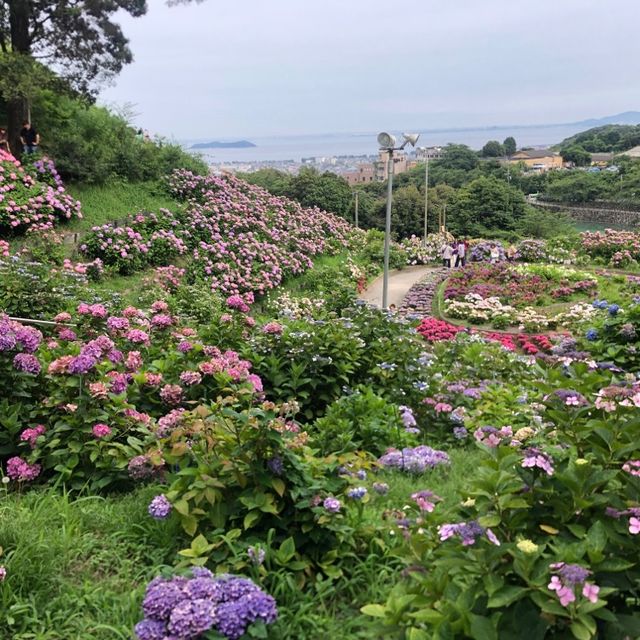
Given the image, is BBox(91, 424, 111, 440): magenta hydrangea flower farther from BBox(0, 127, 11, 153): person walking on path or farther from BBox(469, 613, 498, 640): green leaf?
BBox(0, 127, 11, 153): person walking on path

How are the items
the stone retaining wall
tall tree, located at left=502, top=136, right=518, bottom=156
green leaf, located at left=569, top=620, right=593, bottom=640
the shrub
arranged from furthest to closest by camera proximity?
tall tree, located at left=502, top=136, right=518, bottom=156, the stone retaining wall, the shrub, green leaf, located at left=569, top=620, right=593, bottom=640

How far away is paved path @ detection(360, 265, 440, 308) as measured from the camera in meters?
15.8

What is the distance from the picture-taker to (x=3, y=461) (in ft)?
10.5

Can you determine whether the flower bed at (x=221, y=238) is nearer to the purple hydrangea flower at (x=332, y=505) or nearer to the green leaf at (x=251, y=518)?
the green leaf at (x=251, y=518)

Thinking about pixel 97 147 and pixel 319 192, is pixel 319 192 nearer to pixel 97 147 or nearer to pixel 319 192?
pixel 319 192

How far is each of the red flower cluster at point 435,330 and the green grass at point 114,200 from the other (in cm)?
602

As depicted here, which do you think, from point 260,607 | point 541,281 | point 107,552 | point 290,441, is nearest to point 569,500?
point 260,607

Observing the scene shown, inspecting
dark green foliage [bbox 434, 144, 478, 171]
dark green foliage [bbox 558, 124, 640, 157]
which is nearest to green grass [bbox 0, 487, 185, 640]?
dark green foliage [bbox 434, 144, 478, 171]

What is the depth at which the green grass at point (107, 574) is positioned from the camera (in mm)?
1973

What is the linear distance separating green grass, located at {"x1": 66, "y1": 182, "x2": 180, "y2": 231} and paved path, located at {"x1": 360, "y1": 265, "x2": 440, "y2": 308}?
5.15 m

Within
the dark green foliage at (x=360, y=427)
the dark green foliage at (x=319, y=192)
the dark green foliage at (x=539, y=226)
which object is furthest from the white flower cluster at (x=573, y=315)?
the dark green foliage at (x=539, y=226)

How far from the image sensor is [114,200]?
13.1m

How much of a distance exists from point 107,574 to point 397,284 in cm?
1653

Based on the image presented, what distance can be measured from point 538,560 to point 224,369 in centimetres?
232
